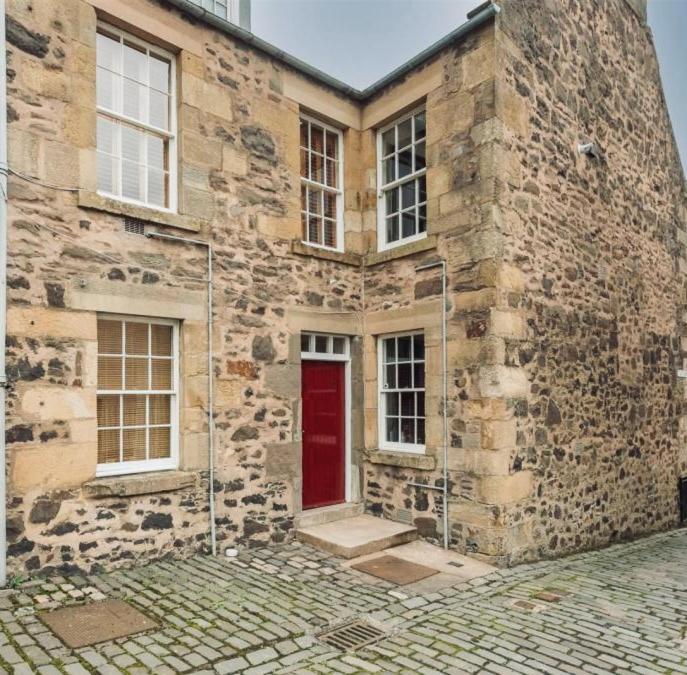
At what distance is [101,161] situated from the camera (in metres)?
6.71

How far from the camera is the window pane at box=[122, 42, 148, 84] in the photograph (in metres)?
6.93

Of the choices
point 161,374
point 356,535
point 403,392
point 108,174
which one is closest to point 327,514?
point 356,535

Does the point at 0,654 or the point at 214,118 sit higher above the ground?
the point at 214,118

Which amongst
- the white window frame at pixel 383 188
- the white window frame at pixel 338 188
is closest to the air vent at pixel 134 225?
the white window frame at pixel 338 188

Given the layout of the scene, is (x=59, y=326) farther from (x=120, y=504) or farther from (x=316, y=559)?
(x=316, y=559)

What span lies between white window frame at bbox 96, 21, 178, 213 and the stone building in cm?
3

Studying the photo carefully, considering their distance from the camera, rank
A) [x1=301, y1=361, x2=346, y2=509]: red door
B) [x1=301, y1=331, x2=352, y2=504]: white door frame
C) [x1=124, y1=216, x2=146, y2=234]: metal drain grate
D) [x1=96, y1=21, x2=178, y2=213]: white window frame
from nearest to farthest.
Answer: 1. [x1=124, y1=216, x2=146, y2=234]: metal drain grate
2. [x1=96, y1=21, x2=178, y2=213]: white window frame
3. [x1=301, y1=361, x2=346, y2=509]: red door
4. [x1=301, y1=331, x2=352, y2=504]: white door frame

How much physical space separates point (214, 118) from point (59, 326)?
3.23 m

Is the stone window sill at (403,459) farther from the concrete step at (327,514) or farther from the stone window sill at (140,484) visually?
the stone window sill at (140,484)

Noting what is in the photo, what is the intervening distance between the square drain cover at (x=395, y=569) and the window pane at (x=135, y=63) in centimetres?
626

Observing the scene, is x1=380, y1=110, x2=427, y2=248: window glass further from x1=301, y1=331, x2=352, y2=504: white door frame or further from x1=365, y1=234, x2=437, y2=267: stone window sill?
x1=301, y1=331, x2=352, y2=504: white door frame

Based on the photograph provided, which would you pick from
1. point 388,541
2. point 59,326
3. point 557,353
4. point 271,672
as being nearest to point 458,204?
point 557,353

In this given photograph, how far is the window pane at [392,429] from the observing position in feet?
28.3

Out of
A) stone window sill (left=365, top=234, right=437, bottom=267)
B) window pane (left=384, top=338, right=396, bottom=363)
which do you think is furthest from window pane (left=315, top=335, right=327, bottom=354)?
stone window sill (left=365, top=234, right=437, bottom=267)
